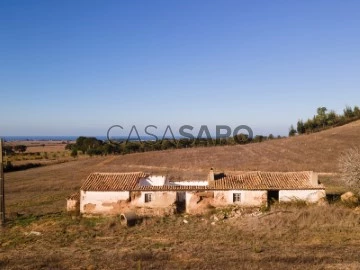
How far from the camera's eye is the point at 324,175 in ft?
146

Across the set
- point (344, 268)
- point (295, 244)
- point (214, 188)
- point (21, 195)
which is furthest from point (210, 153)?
point (344, 268)

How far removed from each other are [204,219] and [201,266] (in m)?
10.5

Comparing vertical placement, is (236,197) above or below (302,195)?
below

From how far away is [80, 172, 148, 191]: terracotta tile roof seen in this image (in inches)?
1139

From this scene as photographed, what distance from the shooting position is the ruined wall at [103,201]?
28844mm

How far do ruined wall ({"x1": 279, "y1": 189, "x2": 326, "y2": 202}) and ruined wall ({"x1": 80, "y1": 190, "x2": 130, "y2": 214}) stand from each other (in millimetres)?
11016

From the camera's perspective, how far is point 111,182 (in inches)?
1187

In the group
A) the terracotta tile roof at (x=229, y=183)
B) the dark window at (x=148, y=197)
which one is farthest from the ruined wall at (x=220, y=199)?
the dark window at (x=148, y=197)

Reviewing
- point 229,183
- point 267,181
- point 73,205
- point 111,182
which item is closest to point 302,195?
point 267,181

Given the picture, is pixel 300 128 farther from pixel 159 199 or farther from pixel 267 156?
pixel 159 199

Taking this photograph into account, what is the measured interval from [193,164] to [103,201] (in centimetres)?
2991

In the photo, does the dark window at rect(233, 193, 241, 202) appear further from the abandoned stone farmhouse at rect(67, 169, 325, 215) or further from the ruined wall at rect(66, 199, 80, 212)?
the ruined wall at rect(66, 199, 80, 212)

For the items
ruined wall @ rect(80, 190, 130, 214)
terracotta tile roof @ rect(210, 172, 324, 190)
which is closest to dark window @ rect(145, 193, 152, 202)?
ruined wall @ rect(80, 190, 130, 214)

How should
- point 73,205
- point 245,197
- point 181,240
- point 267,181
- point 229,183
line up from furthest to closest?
1. point 73,205
2. point 267,181
3. point 229,183
4. point 245,197
5. point 181,240
